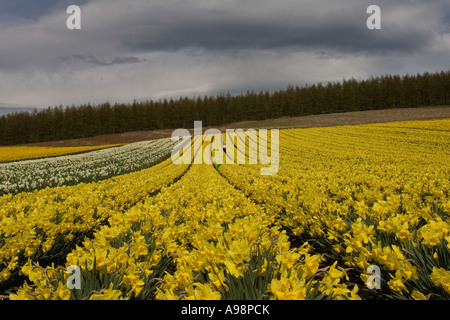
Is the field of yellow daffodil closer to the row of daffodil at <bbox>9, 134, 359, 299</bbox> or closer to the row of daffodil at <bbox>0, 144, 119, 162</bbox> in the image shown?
the row of daffodil at <bbox>9, 134, 359, 299</bbox>

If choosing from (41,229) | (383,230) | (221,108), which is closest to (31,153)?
(41,229)

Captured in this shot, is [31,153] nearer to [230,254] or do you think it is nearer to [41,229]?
[41,229]

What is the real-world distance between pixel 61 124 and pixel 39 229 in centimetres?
10033

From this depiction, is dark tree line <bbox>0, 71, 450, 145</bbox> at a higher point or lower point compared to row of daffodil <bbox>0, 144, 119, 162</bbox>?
higher

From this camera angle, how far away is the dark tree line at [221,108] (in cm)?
9031

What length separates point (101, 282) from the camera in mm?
2467

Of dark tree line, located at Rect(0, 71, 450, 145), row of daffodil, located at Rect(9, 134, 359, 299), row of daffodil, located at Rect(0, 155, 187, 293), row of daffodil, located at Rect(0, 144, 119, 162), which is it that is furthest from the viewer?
dark tree line, located at Rect(0, 71, 450, 145)

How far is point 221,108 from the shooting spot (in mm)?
105250

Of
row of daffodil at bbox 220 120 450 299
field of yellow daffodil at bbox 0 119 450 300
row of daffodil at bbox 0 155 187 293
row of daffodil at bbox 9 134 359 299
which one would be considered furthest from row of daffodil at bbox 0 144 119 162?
row of daffodil at bbox 9 134 359 299

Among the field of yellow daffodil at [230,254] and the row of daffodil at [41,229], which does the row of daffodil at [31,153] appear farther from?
the field of yellow daffodil at [230,254]

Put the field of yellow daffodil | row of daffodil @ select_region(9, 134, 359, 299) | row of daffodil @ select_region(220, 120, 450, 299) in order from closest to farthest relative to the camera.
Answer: row of daffodil @ select_region(9, 134, 359, 299) < the field of yellow daffodil < row of daffodil @ select_region(220, 120, 450, 299)

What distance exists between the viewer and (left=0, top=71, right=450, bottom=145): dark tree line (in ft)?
296

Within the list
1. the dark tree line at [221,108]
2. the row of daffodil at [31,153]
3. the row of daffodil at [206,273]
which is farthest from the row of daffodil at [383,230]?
Answer: the dark tree line at [221,108]
